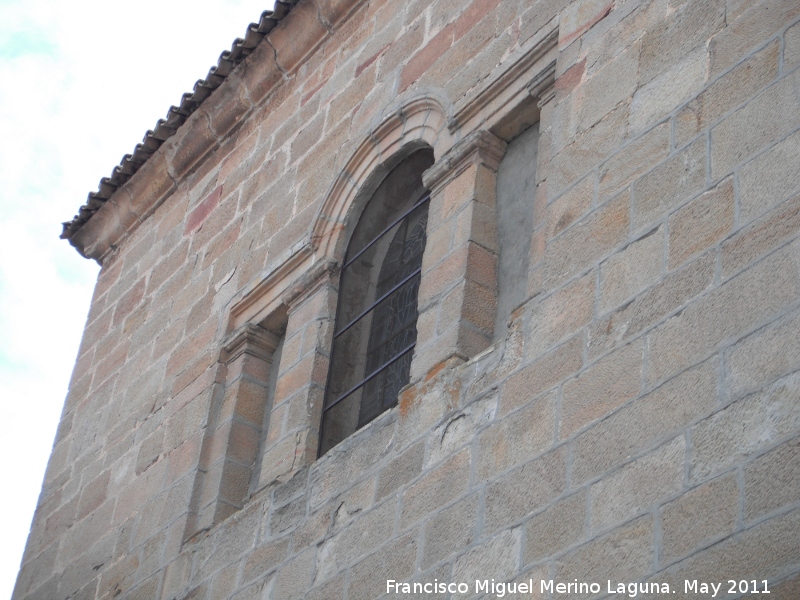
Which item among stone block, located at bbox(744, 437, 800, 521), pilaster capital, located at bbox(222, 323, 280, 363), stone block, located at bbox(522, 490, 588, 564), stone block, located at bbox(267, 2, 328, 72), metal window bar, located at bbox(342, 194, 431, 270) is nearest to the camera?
stone block, located at bbox(744, 437, 800, 521)

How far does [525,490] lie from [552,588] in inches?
15.2

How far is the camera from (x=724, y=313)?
12.4ft

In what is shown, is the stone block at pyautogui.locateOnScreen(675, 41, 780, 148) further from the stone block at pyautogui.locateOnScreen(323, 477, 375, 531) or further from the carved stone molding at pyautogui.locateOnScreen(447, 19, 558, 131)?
the stone block at pyautogui.locateOnScreen(323, 477, 375, 531)

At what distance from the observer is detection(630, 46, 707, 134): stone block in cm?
446

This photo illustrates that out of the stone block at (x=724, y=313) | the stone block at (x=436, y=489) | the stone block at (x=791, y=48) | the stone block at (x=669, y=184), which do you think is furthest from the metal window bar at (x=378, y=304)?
the stone block at (x=791, y=48)

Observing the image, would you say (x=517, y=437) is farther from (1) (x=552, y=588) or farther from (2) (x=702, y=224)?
(2) (x=702, y=224)

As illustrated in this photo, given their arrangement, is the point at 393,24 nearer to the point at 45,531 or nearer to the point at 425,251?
the point at 425,251

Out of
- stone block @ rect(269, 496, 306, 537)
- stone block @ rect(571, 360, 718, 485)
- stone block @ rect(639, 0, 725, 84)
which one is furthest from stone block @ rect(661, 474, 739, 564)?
stone block @ rect(269, 496, 306, 537)

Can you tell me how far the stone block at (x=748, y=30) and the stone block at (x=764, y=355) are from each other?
108cm

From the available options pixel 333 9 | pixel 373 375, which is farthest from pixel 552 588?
Answer: pixel 333 9

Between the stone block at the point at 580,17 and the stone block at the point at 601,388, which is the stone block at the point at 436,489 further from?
the stone block at the point at 580,17

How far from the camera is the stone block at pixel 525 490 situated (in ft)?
13.2

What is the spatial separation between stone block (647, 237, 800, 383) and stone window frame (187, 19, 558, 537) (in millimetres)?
773

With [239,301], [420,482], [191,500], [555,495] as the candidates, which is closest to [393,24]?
[239,301]
